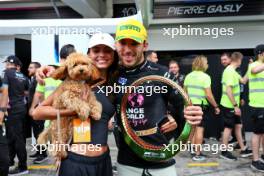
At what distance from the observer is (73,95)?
7.68 ft

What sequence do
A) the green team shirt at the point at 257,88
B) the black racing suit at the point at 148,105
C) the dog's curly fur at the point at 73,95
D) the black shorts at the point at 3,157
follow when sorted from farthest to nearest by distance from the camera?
the green team shirt at the point at 257,88
the black shorts at the point at 3,157
the black racing suit at the point at 148,105
the dog's curly fur at the point at 73,95

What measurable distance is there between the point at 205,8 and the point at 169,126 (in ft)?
29.1

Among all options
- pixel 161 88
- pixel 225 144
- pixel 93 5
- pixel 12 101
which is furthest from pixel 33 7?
pixel 161 88

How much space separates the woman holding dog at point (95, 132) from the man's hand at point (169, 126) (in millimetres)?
370

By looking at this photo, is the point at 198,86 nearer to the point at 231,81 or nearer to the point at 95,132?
the point at 231,81

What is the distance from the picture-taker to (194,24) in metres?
11.0

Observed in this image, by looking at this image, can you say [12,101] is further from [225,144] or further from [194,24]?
[194,24]

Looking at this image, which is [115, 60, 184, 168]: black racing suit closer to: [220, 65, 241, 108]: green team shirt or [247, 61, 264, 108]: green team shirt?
[247, 61, 264, 108]: green team shirt

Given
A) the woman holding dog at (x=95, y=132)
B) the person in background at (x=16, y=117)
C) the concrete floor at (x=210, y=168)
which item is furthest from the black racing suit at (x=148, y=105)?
the person in background at (x=16, y=117)

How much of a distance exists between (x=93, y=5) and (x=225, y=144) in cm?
662

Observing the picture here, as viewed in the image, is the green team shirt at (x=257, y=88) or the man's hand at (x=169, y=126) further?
the green team shirt at (x=257, y=88)

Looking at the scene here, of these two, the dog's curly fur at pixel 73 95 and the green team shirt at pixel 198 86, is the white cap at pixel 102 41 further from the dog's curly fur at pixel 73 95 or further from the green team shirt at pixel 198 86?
the green team shirt at pixel 198 86

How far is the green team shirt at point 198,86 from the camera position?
6594 mm

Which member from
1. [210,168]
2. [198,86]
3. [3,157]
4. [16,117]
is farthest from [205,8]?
[3,157]
